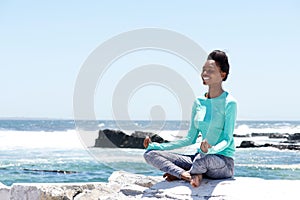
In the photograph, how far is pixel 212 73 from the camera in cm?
427

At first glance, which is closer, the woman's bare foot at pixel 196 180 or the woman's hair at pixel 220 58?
the woman's bare foot at pixel 196 180

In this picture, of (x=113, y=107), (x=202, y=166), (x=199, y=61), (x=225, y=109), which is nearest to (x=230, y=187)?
(x=202, y=166)

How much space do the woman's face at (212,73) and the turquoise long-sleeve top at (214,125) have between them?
0.13 meters

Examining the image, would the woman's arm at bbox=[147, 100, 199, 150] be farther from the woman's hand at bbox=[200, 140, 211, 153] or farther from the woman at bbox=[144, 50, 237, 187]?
the woman's hand at bbox=[200, 140, 211, 153]

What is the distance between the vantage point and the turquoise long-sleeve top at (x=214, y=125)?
4.14m

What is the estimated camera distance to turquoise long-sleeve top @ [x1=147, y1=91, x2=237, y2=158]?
414 cm

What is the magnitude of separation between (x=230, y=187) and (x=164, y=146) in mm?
628

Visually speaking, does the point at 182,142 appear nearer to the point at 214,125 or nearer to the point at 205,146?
the point at 214,125

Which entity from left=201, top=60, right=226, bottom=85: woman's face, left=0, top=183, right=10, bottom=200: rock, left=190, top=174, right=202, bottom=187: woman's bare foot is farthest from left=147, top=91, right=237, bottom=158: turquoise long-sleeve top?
left=0, top=183, right=10, bottom=200: rock

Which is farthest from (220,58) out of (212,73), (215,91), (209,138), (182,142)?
(182,142)

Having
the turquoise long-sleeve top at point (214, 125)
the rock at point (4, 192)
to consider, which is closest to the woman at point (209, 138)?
the turquoise long-sleeve top at point (214, 125)

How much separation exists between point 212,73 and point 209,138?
0.53 meters

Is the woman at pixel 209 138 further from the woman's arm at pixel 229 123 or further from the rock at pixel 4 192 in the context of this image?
the rock at pixel 4 192

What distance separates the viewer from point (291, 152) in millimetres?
19172
